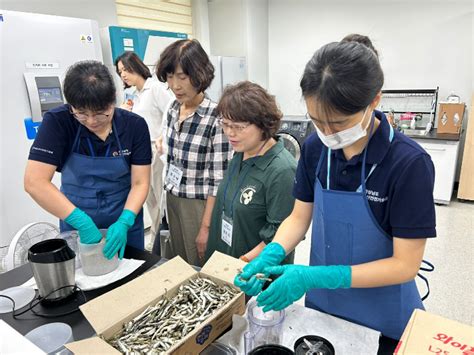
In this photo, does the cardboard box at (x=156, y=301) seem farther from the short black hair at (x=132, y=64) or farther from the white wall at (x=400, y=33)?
the white wall at (x=400, y=33)

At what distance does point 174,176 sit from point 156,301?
924 millimetres

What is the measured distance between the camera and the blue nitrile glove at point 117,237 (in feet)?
4.01

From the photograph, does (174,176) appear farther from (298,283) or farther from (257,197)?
(298,283)

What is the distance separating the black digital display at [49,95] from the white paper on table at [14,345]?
221 centimetres

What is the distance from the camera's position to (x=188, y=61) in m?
1.64

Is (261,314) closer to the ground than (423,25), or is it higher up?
closer to the ground

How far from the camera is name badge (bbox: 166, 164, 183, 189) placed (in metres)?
1.80

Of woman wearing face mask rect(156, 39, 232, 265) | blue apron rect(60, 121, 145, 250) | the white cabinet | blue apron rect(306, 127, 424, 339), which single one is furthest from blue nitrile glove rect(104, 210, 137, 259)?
the white cabinet

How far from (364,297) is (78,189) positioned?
3.76ft

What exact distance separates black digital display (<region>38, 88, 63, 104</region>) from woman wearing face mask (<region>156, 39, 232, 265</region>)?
1.13 metres

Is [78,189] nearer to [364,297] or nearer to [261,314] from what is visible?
[261,314]

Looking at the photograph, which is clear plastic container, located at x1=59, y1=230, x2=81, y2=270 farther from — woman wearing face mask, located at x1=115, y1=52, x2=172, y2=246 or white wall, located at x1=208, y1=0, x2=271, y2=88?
white wall, located at x1=208, y1=0, x2=271, y2=88

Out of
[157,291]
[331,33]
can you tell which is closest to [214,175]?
[157,291]

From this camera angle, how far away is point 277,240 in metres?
1.14
